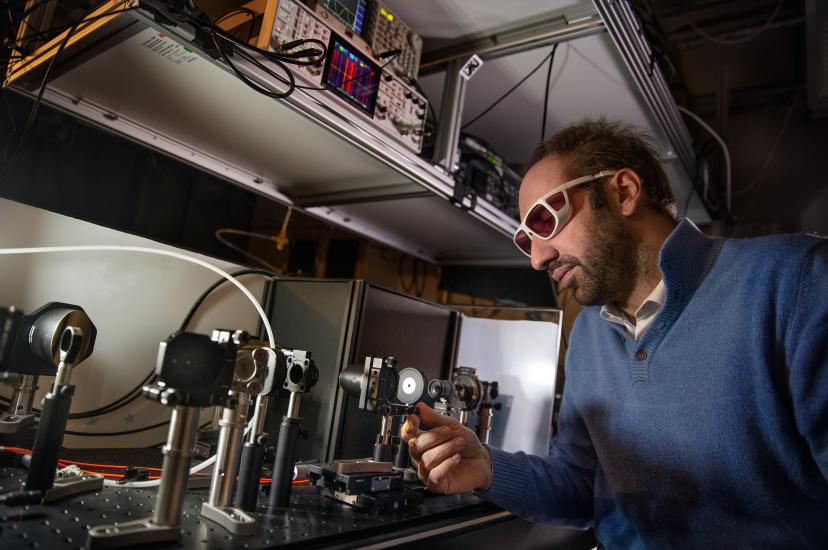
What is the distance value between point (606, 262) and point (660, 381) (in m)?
0.29

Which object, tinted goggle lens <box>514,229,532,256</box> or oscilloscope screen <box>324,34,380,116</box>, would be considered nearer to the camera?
oscilloscope screen <box>324,34,380,116</box>

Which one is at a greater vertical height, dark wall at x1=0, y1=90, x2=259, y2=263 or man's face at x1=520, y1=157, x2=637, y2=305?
dark wall at x1=0, y1=90, x2=259, y2=263

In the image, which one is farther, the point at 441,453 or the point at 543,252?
the point at 543,252

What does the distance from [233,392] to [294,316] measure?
590mm

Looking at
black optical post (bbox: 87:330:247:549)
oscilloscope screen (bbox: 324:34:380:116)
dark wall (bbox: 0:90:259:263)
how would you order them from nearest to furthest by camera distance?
black optical post (bbox: 87:330:247:549) < oscilloscope screen (bbox: 324:34:380:116) < dark wall (bbox: 0:90:259:263)

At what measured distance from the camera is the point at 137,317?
1.25 m

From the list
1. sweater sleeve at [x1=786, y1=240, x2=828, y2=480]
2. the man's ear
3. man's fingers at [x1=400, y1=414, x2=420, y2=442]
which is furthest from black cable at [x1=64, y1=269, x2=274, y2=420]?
sweater sleeve at [x1=786, y1=240, x2=828, y2=480]

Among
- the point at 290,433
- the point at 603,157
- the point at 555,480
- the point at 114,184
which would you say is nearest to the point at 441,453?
the point at 290,433

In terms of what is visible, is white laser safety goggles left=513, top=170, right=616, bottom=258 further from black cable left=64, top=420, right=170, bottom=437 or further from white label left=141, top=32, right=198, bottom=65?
black cable left=64, top=420, right=170, bottom=437

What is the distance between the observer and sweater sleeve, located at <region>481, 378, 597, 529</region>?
3.69 feet

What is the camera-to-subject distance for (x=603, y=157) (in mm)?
1278

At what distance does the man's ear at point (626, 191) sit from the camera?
48.2 inches

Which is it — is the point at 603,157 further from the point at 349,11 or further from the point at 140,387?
the point at 140,387

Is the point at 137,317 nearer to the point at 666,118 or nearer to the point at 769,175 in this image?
the point at 666,118
